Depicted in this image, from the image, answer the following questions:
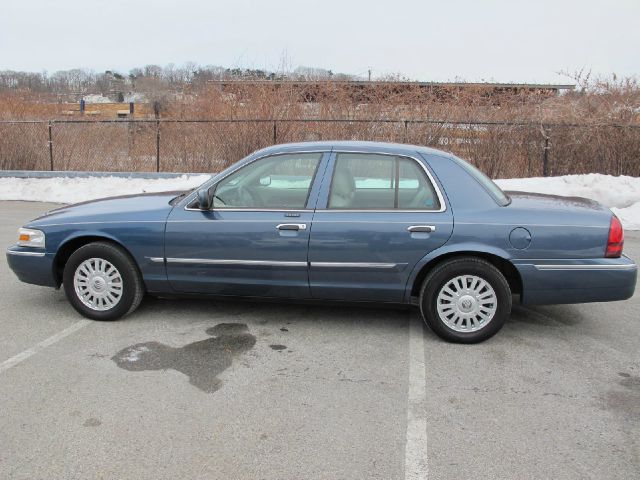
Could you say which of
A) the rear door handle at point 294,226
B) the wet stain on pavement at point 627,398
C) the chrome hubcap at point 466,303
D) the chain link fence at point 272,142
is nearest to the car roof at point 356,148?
the rear door handle at point 294,226

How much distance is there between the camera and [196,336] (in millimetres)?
4637

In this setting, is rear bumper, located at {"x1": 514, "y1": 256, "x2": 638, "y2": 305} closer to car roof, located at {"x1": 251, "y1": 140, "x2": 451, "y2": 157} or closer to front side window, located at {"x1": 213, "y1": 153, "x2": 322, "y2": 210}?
car roof, located at {"x1": 251, "y1": 140, "x2": 451, "y2": 157}

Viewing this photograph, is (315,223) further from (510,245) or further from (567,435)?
(567,435)

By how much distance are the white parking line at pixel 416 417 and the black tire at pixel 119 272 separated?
2320 millimetres

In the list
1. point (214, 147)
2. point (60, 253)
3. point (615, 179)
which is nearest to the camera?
point (60, 253)

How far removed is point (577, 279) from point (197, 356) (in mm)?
2879

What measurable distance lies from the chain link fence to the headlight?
10.0 meters

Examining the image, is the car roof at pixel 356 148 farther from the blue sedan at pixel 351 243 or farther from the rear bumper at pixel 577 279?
the rear bumper at pixel 577 279

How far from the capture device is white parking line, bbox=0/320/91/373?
4.07 meters

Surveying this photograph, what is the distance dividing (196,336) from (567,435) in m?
2.75

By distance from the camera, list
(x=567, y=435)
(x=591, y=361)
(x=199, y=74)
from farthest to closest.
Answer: (x=199, y=74) < (x=591, y=361) < (x=567, y=435)

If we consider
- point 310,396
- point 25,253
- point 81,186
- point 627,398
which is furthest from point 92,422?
point 81,186

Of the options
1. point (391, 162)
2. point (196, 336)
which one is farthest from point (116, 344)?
point (391, 162)

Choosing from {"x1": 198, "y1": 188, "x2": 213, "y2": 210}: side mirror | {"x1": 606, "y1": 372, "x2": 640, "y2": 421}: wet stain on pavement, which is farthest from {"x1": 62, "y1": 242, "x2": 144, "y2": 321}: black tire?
{"x1": 606, "y1": 372, "x2": 640, "y2": 421}: wet stain on pavement
